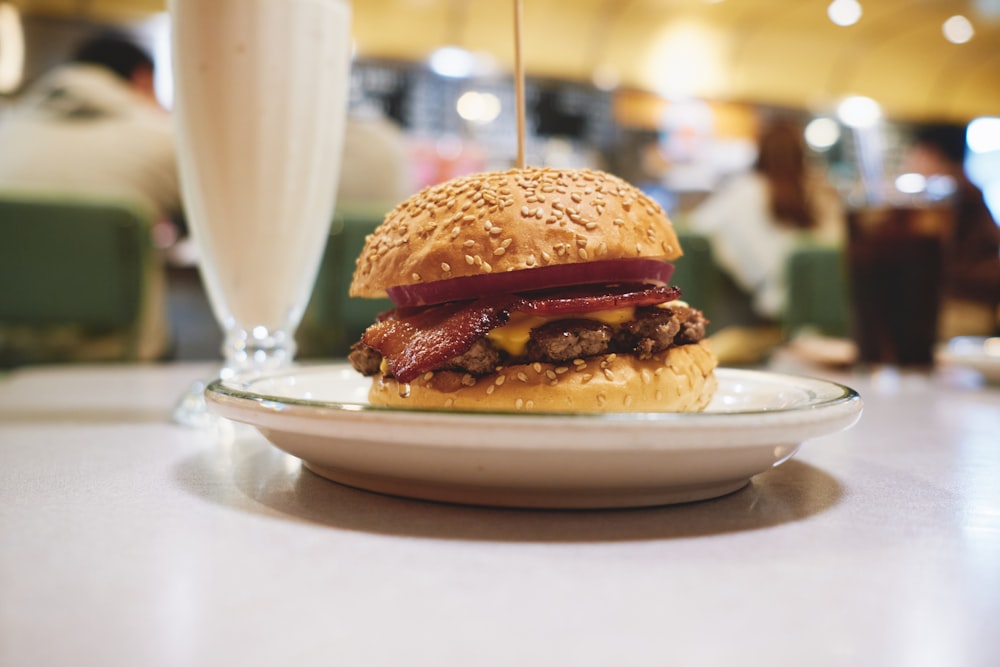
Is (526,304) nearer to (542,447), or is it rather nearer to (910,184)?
(542,447)

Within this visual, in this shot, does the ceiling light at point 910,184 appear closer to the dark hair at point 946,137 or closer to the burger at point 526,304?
the burger at point 526,304

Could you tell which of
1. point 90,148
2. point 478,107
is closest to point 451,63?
point 478,107

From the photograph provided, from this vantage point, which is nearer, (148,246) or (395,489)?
(395,489)

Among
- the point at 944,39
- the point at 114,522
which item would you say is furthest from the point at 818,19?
the point at 114,522

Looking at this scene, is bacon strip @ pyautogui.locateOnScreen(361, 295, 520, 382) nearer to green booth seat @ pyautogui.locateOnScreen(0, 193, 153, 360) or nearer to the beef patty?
the beef patty

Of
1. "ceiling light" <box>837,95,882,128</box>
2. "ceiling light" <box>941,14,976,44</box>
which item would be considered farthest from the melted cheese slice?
"ceiling light" <box>941,14,976,44</box>

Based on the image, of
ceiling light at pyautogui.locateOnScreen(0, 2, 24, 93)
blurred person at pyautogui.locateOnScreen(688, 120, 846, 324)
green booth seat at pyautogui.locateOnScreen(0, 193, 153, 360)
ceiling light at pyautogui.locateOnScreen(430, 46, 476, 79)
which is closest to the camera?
green booth seat at pyautogui.locateOnScreen(0, 193, 153, 360)

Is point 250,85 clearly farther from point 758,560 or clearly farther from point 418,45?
point 418,45
